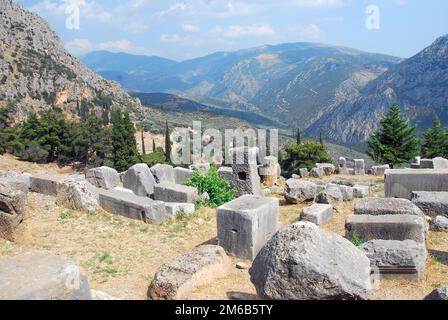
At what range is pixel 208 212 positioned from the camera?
12.6m

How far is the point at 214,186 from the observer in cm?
1425

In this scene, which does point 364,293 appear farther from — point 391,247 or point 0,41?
point 0,41

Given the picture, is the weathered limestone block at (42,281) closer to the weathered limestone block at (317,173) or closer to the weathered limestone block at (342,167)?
the weathered limestone block at (317,173)

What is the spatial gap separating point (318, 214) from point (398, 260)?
3645 millimetres

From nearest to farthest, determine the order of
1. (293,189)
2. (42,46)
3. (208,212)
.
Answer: (208,212)
(293,189)
(42,46)

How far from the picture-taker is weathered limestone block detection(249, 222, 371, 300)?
5.50m

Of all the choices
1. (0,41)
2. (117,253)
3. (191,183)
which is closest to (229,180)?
(191,183)

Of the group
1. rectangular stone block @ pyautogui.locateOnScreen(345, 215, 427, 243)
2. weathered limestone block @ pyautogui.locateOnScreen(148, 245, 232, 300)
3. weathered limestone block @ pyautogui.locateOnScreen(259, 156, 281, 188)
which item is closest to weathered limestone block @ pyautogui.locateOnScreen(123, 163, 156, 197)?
weathered limestone block @ pyautogui.locateOnScreen(259, 156, 281, 188)

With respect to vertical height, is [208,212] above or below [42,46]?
below

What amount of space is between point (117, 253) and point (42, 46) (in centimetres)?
9544

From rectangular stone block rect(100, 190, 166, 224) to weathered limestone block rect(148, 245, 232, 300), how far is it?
3.29 metres

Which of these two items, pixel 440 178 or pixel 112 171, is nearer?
pixel 440 178

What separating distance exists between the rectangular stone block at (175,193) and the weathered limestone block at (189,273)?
4.96 meters

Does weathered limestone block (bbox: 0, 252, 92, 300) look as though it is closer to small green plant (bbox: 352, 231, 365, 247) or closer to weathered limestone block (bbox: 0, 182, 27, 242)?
weathered limestone block (bbox: 0, 182, 27, 242)
